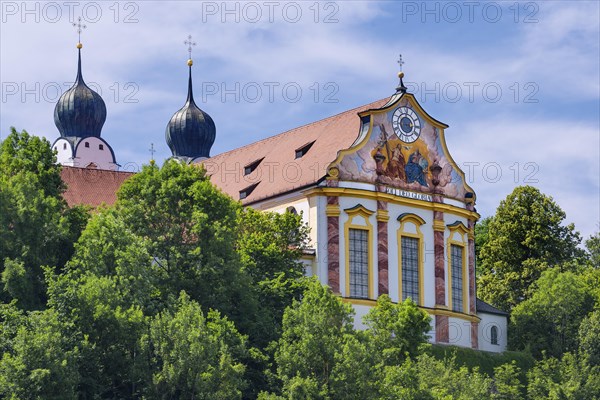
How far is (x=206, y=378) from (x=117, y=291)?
551cm

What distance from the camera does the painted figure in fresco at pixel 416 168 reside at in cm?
8200

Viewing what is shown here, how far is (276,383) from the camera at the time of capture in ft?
213

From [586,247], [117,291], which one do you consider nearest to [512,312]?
[586,247]

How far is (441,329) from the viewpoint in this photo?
81.2 meters

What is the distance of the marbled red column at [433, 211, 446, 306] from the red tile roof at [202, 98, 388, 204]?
232 inches

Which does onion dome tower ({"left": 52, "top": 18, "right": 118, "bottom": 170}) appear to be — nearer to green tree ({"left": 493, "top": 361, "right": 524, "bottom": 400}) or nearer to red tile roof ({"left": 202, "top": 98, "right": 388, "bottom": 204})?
red tile roof ({"left": 202, "top": 98, "right": 388, "bottom": 204})

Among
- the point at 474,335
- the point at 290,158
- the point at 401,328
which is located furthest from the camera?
the point at 290,158

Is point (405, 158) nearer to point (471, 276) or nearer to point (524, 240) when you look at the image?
point (471, 276)

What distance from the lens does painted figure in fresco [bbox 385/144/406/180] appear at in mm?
81188

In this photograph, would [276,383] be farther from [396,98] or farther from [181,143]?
[181,143]

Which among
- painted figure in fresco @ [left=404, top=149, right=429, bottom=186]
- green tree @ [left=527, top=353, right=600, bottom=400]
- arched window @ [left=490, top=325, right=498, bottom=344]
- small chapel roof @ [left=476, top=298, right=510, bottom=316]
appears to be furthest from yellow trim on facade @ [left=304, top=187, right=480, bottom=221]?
green tree @ [left=527, top=353, right=600, bottom=400]

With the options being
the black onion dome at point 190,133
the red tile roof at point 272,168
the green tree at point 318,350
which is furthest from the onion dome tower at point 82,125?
the green tree at point 318,350

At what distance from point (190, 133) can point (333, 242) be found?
29.4 meters

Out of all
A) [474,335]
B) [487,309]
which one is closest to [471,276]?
[487,309]
